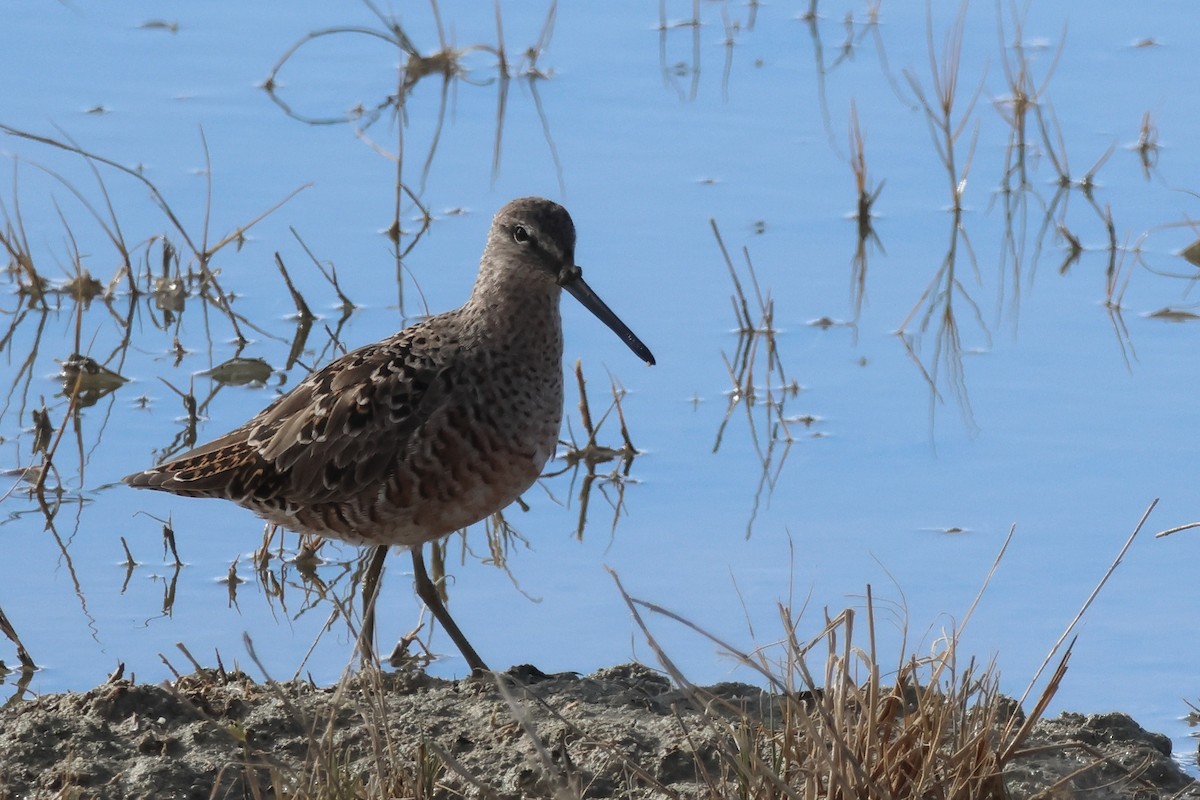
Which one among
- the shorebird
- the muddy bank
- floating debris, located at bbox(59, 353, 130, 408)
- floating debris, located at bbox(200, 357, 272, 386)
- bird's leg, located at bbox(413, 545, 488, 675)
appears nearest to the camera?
the muddy bank

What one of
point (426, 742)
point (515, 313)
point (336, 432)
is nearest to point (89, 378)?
point (336, 432)

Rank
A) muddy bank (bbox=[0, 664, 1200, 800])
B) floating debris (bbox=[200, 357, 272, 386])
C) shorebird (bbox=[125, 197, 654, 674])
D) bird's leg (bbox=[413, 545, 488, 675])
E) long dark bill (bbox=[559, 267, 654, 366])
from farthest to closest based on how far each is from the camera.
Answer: floating debris (bbox=[200, 357, 272, 386]) < long dark bill (bbox=[559, 267, 654, 366]) < bird's leg (bbox=[413, 545, 488, 675]) < shorebird (bbox=[125, 197, 654, 674]) < muddy bank (bbox=[0, 664, 1200, 800])

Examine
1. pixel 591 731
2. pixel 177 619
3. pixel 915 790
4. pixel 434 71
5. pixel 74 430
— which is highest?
pixel 434 71

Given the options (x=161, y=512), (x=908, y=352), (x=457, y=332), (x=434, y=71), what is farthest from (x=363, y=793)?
(x=434, y=71)

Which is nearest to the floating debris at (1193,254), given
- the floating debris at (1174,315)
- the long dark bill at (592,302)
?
the floating debris at (1174,315)

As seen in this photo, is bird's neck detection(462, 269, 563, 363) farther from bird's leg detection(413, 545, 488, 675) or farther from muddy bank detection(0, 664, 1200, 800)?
muddy bank detection(0, 664, 1200, 800)

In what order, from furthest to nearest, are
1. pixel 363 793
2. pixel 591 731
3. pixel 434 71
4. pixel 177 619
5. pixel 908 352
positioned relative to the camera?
pixel 434 71 < pixel 908 352 < pixel 177 619 < pixel 591 731 < pixel 363 793

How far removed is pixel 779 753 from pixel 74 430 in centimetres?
366

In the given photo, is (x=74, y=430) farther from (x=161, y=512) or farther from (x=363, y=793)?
(x=363, y=793)

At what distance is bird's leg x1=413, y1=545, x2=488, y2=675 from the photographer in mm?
6320

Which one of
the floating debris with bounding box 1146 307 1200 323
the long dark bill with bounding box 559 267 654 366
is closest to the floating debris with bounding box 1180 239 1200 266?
the floating debris with bounding box 1146 307 1200 323

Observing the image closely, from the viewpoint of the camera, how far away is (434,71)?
35.2ft

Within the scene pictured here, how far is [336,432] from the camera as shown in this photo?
624 centimetres

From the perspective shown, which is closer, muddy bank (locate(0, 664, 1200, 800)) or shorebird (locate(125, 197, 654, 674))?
muddy bank (locate(0, 664, 1200, 800))
